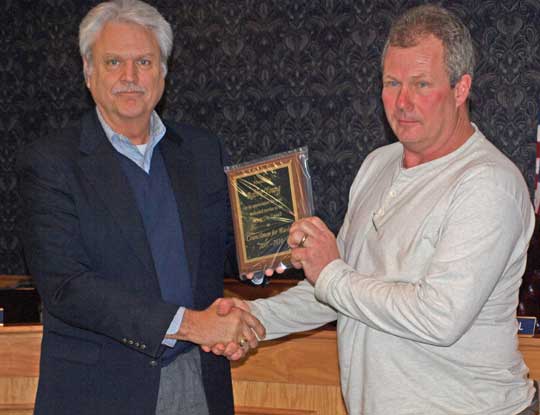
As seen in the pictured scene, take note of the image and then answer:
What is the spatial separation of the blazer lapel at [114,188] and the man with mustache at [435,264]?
19.3 inches

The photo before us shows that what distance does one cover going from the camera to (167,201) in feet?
8.63

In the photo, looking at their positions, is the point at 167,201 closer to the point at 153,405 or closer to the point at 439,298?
the point at 153,405

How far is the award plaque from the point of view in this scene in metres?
2.60

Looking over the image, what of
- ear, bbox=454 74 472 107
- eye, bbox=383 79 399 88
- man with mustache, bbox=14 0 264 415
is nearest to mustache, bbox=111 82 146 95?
man with mustache, bbox=14 0 264 415

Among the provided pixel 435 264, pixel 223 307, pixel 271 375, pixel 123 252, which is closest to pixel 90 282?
pixel 123 252

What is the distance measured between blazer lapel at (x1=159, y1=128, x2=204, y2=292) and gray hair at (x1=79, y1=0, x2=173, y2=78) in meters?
0.30

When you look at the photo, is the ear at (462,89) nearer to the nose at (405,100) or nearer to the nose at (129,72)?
the nose at (405,100)

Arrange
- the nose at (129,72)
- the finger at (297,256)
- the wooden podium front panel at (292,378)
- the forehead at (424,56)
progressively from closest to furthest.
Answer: the forehead at (424,56) → the finger at (297,256) → the nose at (129,72) → the wooden podium front panel at (292,378)

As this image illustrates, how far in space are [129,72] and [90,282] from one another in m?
0.62

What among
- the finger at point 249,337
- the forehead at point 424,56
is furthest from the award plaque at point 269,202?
the forehead at point 424,56

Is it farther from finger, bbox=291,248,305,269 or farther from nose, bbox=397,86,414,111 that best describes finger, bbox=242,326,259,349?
nose, bbox=397,86,414,111

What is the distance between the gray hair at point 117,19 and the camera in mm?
2607

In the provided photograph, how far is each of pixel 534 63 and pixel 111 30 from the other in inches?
104

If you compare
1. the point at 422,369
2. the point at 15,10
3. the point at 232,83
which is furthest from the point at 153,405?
the point at 15,10
